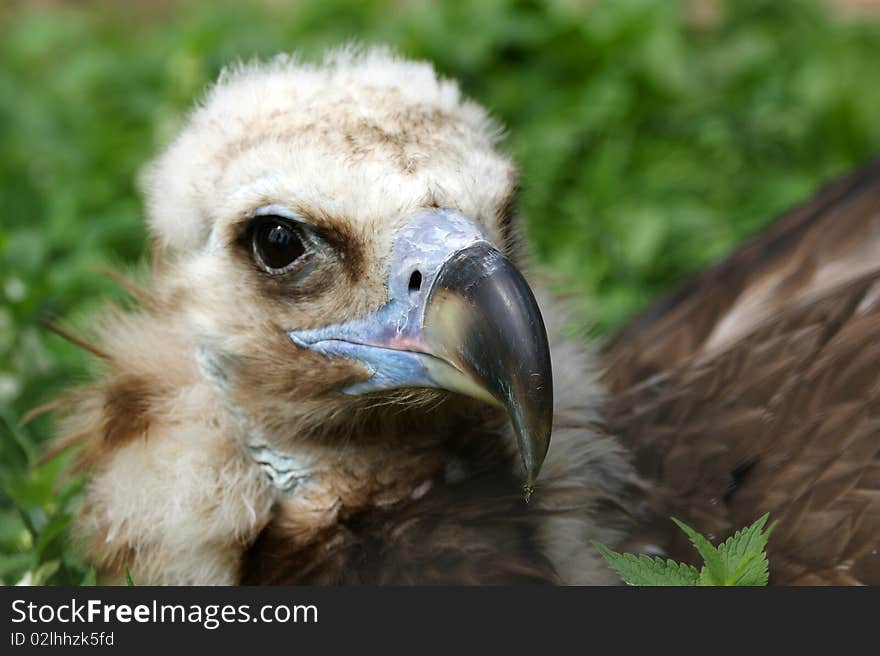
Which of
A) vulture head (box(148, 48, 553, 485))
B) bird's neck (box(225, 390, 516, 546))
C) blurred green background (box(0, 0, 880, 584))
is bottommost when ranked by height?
bird's neck (box(225, 390, 516, 546))

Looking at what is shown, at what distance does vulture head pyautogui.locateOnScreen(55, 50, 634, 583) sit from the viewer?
7.60ft

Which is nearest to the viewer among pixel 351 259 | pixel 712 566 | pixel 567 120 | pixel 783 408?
pixel 712 566

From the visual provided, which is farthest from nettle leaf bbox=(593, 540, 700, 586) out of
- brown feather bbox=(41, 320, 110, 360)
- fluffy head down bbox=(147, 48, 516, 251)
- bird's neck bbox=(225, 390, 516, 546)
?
brown feather bbox=(41, 320, 110, 360)

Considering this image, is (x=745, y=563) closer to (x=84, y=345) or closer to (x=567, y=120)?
(x=84, y=345)

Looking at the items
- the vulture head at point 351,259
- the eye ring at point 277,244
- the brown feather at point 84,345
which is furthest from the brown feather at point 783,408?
the brown feather at point 84,345

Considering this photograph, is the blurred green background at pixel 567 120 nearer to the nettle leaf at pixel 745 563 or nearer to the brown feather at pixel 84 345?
the brown feather at pixel 84 345

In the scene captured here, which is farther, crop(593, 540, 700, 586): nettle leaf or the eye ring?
the eye ring

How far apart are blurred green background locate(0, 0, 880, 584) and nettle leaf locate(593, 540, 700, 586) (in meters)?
1.38

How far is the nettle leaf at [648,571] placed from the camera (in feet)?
7.00

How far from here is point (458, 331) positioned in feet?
7.00

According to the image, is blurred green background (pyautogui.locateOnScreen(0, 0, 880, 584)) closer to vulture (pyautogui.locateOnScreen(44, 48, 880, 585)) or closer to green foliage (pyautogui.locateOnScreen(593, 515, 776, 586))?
vulture (pyautogui.locateOnScreen(44, 48, 880, 585))

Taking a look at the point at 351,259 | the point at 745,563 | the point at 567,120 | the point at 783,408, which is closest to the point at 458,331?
the point at 351,259

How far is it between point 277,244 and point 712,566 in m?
0.90

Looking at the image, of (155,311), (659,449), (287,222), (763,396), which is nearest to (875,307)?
(763,396)
